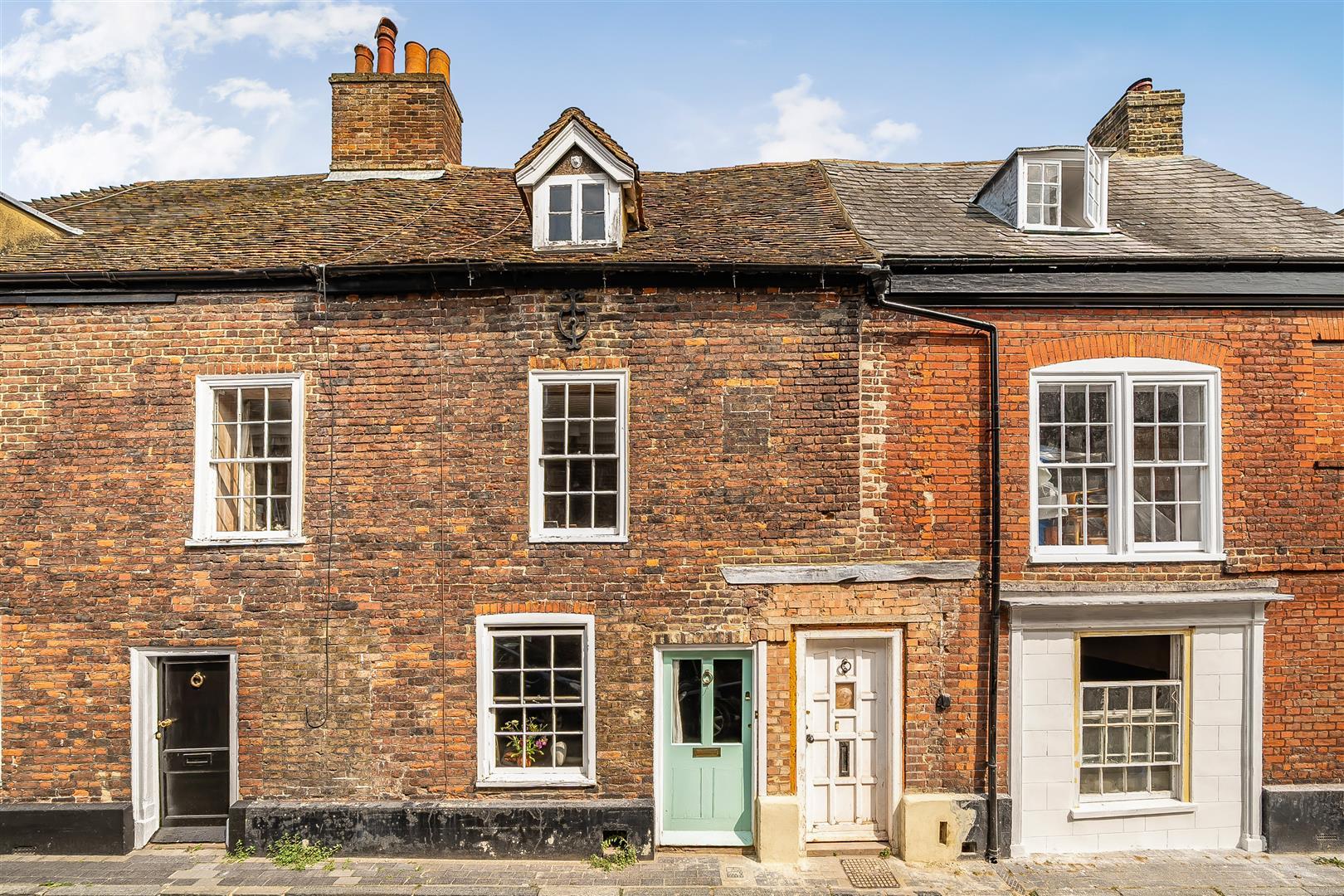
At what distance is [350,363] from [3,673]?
207 inches

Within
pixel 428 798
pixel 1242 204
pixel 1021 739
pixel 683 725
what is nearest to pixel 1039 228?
pixel 1242 204

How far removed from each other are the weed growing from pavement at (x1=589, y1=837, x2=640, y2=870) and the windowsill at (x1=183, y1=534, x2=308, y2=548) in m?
4.75

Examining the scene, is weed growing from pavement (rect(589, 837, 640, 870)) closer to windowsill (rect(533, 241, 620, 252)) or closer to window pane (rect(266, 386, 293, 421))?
window pane (rect(266, 386, 293, 421))

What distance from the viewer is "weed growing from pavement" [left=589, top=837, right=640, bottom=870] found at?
24.6ft

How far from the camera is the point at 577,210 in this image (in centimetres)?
841

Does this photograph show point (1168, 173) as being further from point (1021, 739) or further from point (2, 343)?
point (2, 343)

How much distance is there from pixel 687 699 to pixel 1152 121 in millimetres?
11483

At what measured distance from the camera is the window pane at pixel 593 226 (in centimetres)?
849

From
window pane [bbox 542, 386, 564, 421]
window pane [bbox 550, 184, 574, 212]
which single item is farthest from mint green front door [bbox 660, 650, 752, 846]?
window pane [bbox 550, 184, 574, 212]

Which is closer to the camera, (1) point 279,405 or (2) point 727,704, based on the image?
(2) point 727,704

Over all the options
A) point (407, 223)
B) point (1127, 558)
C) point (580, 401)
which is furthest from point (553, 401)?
point (1127, 558)

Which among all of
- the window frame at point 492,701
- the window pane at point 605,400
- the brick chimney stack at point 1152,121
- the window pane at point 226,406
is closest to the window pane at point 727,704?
the window frame at point 492,701

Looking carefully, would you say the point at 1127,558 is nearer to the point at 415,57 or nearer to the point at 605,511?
the point at 605,511

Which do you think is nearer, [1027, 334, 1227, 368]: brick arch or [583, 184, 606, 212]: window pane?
[1027, 334, 1227, 368]: brick arch
